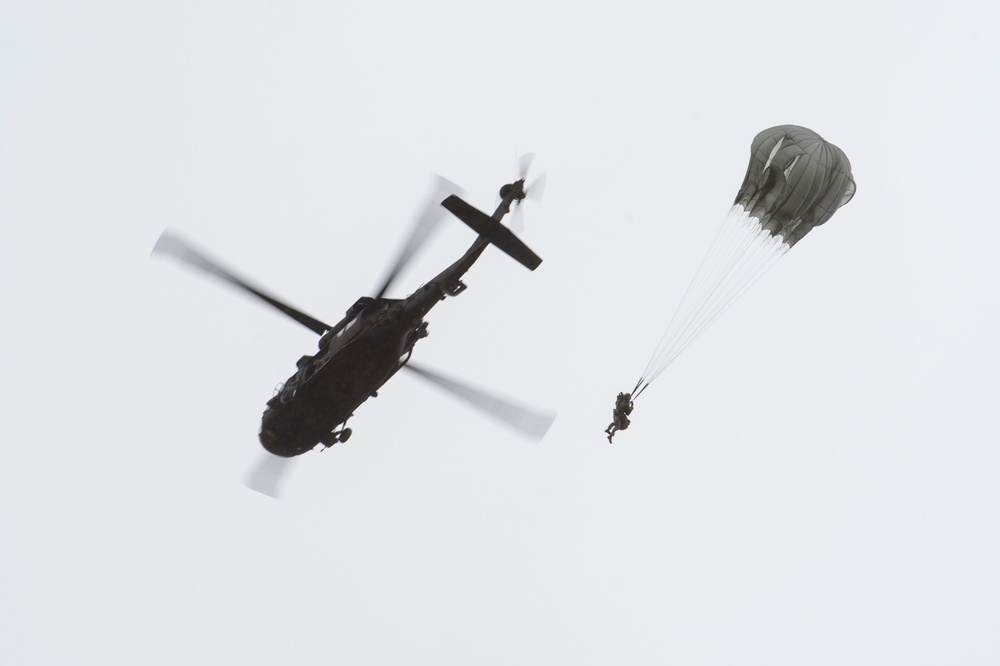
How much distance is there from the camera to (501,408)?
17562 mm

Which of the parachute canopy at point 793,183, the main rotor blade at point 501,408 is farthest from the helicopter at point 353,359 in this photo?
the parachute canopy at point 793,183

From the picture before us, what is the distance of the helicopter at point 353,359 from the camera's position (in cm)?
1736

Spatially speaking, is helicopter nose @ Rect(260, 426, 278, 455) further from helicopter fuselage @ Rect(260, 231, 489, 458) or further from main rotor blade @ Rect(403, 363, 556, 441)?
main rotor blade @ Rect(403, 363, 556, 441)

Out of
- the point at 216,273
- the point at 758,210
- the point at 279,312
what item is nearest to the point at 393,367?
the point at 279,312

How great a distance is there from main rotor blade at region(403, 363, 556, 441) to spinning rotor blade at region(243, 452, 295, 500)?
2961 mm

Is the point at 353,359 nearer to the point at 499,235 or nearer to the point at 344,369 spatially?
the point at 344,369

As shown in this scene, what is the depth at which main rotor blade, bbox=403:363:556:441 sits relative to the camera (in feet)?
56.7

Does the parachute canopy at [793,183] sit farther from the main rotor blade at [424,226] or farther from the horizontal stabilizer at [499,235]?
the main rotor blade at [424,226]

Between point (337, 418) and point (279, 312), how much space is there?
202 centimetres

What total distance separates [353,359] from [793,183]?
33.1 feet

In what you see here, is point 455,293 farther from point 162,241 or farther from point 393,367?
point 162,241

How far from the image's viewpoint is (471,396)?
698 inches

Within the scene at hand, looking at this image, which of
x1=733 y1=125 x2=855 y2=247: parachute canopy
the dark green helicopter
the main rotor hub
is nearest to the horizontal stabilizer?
the dark green helicopter

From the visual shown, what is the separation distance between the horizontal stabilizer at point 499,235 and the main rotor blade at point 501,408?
257 cm
